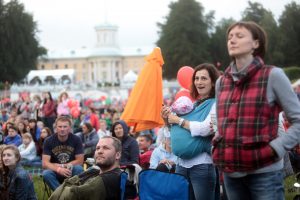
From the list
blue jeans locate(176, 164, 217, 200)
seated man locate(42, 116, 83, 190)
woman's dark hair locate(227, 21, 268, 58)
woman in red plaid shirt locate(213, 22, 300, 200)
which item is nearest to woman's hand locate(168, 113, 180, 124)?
blue jeans locate(176, 164, 217, 200)

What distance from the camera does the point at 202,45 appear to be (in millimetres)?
62250

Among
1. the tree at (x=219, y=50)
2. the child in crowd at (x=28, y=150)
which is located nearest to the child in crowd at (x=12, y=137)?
the child in crowd at (x=28, y=150)

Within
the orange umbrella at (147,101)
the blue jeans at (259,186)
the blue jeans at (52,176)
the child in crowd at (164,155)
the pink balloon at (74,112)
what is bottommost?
the pink balloon at (74,112)

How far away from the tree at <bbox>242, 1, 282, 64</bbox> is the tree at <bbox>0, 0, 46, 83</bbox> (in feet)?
79.5

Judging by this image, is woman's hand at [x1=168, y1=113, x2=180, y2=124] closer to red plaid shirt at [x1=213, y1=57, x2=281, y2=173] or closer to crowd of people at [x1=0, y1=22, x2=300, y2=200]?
crowd of people at [x1=0, y1=22, x2=300, y2=200]

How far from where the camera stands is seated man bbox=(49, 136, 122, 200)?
432cm

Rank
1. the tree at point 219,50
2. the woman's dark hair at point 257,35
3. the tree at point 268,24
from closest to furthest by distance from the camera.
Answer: the woman's dark hair at point 257,35 < the tree at point 268,24 < the tree at point 219,50

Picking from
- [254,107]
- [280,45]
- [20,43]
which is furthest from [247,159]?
[20,43]

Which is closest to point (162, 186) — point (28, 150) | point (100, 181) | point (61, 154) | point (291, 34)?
point (100, 181)

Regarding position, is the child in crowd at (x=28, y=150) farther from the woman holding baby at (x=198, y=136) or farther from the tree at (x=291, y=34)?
the tree at (x=291, y=34)

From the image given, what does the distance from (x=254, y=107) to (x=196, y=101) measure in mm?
1529

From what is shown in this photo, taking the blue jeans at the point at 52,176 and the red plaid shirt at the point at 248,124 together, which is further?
the blue jeans at the point at 52,176

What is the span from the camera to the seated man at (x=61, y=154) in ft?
22.9

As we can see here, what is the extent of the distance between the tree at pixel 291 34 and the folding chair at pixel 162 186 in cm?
4719
